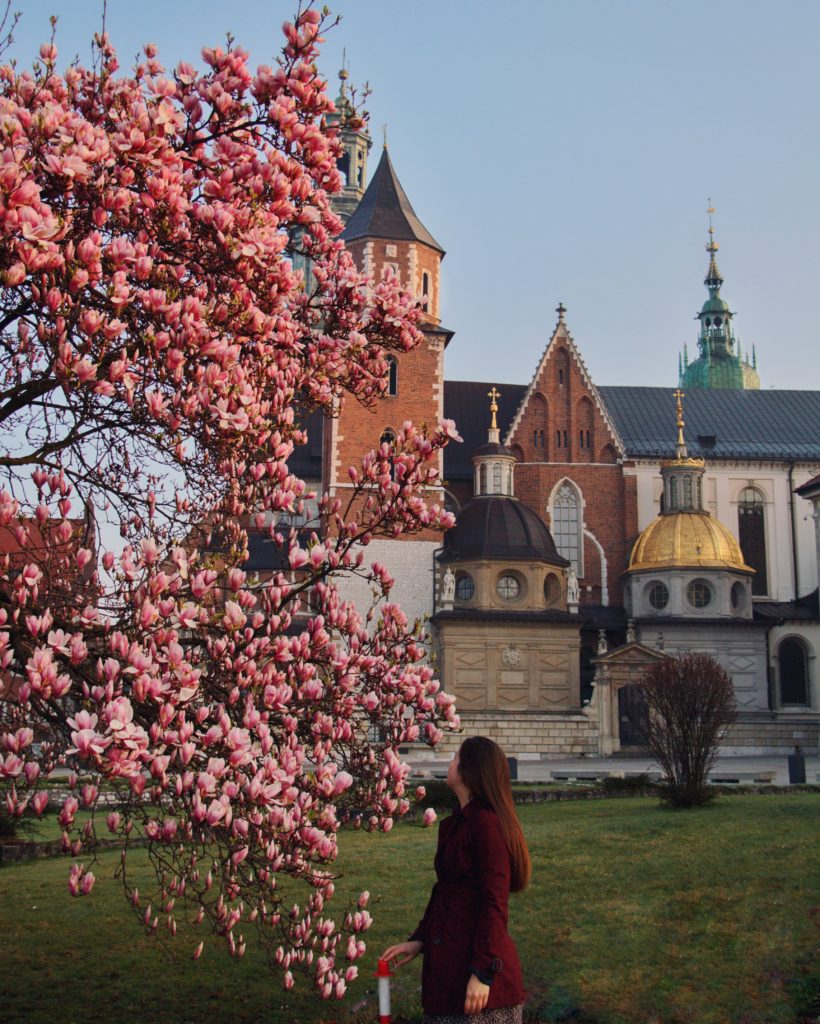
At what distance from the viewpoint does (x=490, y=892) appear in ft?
16.8

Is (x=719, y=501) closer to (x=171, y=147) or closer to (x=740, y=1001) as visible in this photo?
(x=740, y=1001)

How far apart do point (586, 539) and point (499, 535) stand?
19.7 feet

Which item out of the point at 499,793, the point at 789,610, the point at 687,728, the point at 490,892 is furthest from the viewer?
the point at 789,610

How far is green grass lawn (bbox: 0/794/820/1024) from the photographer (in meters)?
9.41

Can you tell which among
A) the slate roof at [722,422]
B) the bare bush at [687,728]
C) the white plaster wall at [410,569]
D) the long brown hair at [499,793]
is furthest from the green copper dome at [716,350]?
the long brown hair at [499,793]

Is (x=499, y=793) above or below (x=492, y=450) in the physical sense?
below

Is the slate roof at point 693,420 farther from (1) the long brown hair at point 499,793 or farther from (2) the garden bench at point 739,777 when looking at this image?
(1) the long brown hair at point 499,793

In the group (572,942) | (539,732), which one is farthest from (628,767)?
(572,942)

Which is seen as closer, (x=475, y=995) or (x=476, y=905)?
(x=475, y=995)

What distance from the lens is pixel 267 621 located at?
6.39 m

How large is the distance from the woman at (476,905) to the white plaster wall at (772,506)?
141ft

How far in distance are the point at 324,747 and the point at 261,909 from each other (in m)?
0.92

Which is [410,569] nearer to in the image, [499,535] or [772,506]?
[499,535]

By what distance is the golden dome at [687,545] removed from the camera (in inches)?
1688
